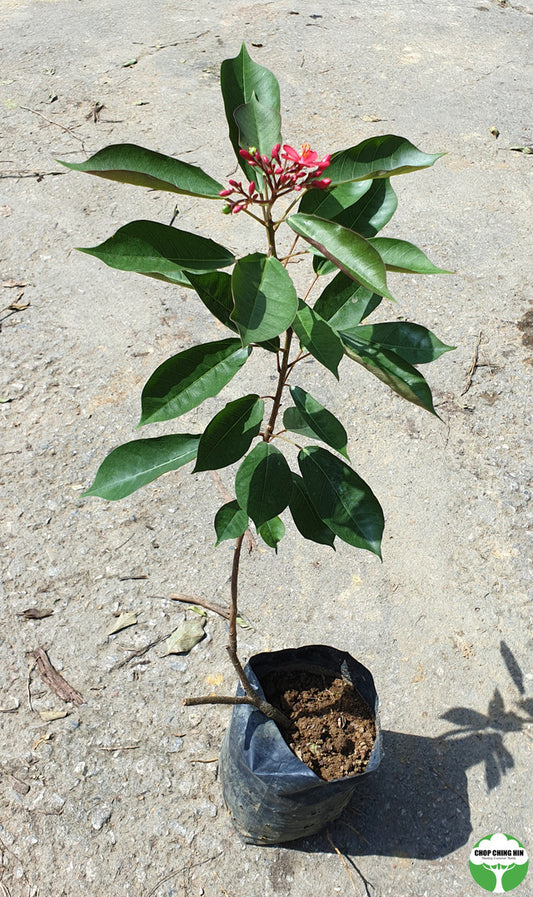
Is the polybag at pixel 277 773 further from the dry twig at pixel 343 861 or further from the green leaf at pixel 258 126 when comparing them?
the green leaf at pixel 258 126

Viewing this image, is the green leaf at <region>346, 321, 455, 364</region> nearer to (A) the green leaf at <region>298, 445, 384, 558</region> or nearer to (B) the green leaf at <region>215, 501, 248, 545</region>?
(A) the green leaf at <region>298, 445, 384, 558</region>

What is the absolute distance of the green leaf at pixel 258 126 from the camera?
1288 millimetres

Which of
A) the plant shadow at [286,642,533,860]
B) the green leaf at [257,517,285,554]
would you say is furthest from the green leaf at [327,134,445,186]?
the plant shadow at [286,642,533,860]

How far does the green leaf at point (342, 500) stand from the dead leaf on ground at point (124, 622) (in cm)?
125

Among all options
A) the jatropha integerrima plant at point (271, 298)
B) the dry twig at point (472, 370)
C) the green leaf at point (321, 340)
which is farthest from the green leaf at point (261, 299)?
the dry twig at point (472, 370)

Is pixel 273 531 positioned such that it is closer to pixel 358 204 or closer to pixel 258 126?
pixel 358 204

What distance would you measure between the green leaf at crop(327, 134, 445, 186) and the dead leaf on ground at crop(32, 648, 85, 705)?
70.8 inches

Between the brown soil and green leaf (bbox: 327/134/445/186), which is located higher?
green leaf (bbox: 327/134/445/186)

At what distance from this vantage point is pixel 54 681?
2354 millimetres

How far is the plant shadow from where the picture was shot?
2080 millimetres

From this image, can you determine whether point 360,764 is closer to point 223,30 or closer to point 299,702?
point 299,702

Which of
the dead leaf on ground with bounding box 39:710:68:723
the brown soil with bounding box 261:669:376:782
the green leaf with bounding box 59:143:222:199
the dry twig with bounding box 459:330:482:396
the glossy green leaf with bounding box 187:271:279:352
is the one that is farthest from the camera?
the dry twig with bounding box 459:330:482:396

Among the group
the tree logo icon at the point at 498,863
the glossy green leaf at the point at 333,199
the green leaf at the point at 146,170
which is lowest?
the tree logo icon at the point at 498,863

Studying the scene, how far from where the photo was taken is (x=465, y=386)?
3314 millimetres
